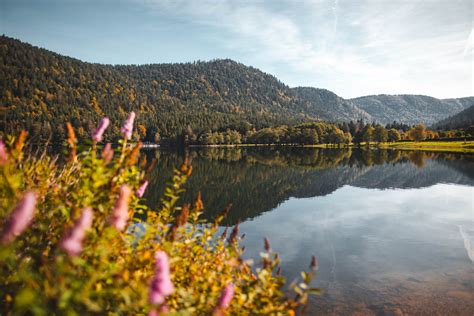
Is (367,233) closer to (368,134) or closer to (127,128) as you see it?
(127,128)

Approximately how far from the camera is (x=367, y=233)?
18.3 meters

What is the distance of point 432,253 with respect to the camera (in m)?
14.6

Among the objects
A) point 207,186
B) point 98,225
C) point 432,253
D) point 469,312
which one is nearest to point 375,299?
point 469,312

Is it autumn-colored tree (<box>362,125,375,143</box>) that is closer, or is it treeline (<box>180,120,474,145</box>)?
autumn-colored tree (<box>362,125,375,143</box>)

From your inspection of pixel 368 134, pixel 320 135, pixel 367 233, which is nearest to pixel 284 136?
pixel 320 135

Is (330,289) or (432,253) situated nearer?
(330,289)

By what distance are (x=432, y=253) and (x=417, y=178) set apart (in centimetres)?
3004

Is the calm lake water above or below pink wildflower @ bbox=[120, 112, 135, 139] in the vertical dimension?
below

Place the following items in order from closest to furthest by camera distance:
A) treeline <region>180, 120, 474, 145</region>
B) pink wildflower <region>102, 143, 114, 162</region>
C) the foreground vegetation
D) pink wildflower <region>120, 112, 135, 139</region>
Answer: the foreground vegetation, pink wildflower <region>102, 143, 114, 162</region>, pink wildflower <region>120, 112, 135, 139</region>, treeline <region>180, 120, 474, 145</region>

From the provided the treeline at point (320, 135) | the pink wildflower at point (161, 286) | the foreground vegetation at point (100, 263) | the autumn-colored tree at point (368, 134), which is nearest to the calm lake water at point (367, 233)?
the foreground vegetation at point (100, 263)

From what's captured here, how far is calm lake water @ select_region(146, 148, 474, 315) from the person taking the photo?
10.5 meters

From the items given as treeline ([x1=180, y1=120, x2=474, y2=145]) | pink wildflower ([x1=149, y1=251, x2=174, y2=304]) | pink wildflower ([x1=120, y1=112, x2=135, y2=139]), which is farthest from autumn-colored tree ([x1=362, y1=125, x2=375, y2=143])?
pink wildflower ([x1=149, y1=251, x2=174, y2=304])

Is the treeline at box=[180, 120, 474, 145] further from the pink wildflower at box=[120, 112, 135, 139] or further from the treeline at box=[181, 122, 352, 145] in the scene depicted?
the pink wildflower at box=[120, 112, 135, 139]

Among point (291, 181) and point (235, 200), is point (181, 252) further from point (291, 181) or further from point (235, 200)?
point (291, 181)
